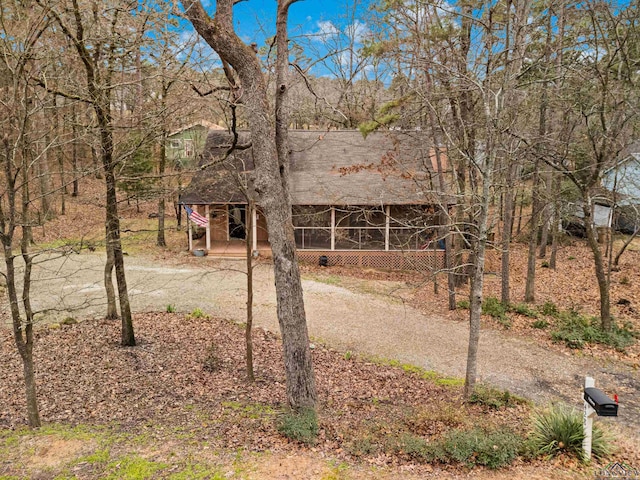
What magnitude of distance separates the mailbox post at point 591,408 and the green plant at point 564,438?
12 cm

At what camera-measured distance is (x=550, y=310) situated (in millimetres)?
12883

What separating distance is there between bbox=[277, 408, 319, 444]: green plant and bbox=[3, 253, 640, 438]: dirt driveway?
9.77 feet

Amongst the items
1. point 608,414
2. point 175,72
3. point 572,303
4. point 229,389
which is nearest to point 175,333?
point 229,389

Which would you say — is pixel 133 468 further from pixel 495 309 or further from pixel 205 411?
pixel 495 309

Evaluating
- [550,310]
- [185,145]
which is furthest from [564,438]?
[185,145]

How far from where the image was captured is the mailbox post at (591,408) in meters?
4.68

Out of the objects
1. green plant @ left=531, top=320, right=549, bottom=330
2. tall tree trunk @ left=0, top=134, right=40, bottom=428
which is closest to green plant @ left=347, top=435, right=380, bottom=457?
tall tree trunk @ left=0, top=134, right=40, bottom=428

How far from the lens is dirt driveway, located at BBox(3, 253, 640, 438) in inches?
345

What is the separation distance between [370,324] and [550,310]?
18.1ft

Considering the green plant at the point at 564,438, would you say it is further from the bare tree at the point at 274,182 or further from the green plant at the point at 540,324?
the green plant at the point at 540,324

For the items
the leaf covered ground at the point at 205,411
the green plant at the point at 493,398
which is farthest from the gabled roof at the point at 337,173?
the green plant at the point at 493,398

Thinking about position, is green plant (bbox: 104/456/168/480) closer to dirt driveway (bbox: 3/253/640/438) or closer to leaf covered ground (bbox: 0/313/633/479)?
leaf covered ground (bbox: 0/313/633/479)

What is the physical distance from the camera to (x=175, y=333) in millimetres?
10453

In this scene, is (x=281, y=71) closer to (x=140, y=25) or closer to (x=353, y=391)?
(x=140, y=25)
